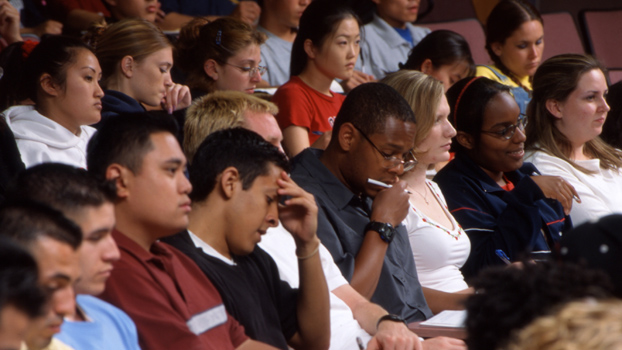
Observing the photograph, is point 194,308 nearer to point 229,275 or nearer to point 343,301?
point 229,275

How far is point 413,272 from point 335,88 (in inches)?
63.3

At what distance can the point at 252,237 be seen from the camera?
1791 mm

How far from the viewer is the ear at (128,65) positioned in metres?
2.88

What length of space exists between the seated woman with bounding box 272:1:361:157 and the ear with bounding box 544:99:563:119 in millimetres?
903

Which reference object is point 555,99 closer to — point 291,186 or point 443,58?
point 443,58

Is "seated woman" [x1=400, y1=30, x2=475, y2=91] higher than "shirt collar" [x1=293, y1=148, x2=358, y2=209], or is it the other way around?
"seated woman" [x1=400, y1=30, x2=475, y2=91]

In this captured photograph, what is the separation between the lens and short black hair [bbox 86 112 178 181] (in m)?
1.61

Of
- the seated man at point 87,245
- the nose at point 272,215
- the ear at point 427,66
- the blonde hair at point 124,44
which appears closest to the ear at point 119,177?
the seated man at point 87,245

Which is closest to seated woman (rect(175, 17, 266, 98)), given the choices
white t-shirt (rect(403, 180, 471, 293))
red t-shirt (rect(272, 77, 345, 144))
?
red t-shirt (rect(272, 77, 345, 144))

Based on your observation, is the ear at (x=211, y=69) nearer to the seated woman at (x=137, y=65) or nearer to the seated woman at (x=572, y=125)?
the seated woman at (x=137, y=65)

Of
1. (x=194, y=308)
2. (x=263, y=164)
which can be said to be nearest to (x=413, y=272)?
(x=263, y=164)

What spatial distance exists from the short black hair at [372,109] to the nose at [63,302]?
1473mm

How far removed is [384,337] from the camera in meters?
1.98

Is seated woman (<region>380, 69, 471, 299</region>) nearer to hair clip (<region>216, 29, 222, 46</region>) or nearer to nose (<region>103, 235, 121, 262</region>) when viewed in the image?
hair clip (<region>216, 29, 222, 46</region>)
